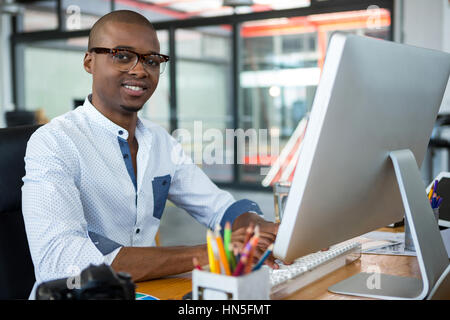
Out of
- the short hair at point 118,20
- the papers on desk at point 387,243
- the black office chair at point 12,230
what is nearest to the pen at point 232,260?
the papers on desk at point 387,243

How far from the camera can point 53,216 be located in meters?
1.06

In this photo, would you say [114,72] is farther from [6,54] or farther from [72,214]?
[6,54]

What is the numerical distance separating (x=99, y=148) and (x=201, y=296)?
72 cm

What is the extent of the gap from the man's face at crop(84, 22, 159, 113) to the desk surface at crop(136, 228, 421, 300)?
22.3 inches

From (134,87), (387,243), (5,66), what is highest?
(5,66)

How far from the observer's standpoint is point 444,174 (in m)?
1.50

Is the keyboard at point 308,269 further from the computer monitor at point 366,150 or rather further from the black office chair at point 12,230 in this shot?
the black office chair at point 12,230

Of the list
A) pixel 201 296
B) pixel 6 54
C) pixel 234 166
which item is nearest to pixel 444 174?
pixel 201 296

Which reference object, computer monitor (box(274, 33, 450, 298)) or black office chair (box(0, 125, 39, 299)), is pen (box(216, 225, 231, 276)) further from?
black office chair (box(0, 125, 39, 299))

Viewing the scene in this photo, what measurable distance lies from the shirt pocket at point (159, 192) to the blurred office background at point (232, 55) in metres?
3.12

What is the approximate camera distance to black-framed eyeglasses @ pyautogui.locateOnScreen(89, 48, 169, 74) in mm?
1380

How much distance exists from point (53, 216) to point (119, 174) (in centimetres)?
32

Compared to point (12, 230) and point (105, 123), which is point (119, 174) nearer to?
point (105, 123)

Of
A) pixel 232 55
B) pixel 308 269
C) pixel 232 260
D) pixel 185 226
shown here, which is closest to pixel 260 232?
pixel 308 269
